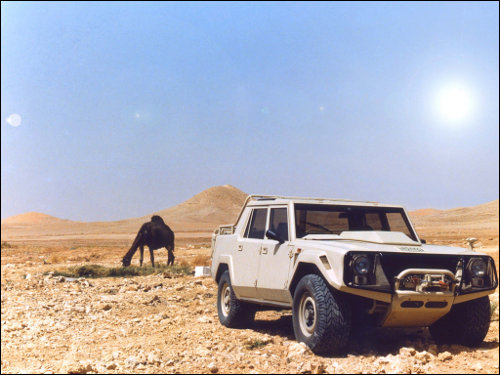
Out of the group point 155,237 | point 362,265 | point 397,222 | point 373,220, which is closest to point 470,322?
point 362,265

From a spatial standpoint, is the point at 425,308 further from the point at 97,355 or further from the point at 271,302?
the point at 97,355

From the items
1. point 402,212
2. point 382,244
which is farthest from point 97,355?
point 402,212

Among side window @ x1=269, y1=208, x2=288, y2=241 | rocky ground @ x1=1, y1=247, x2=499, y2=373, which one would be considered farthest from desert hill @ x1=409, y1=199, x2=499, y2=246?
side window @ x1=269, y1=208, x2=288, y2=241

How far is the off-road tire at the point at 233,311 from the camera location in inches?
377

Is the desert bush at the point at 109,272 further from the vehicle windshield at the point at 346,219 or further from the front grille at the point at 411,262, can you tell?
the front grille at the point at 411,262

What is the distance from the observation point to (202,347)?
7965mm

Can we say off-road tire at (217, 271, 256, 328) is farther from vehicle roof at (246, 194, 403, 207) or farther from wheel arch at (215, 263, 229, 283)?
vehicle roof at (246, 194, 403, 207)

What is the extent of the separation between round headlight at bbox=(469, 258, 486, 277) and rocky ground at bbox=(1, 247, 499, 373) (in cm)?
97

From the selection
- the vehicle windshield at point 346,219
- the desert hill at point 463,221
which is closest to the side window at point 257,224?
the vehicle windshield at point 346,219

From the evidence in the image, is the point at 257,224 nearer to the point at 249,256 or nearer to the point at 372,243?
the point at 249,256

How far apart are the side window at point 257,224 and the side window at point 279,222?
0.26 metres

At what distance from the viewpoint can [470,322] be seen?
7.89 metres

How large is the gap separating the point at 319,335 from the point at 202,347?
1745mm

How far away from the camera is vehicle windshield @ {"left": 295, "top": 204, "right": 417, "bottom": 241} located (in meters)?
8.87
